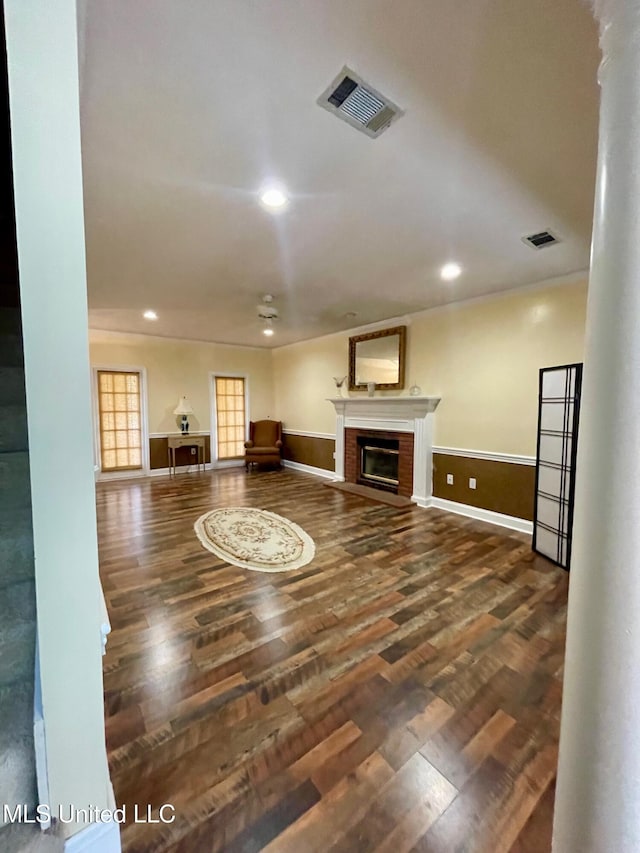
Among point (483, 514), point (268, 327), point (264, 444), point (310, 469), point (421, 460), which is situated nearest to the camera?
point (483, 514)

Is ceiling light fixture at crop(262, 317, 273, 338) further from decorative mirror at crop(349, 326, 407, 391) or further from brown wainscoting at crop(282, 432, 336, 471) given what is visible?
brown wainscoting at crop(282, 432, 336, 471)

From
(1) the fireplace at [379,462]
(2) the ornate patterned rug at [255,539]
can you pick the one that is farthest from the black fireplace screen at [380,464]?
(2) the ornate patterned rug at [255,539]

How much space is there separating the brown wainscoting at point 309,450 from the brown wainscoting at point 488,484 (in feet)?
Answer: 7.23

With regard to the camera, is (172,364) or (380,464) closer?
(380,464)

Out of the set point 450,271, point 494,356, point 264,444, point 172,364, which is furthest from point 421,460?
point 172,364

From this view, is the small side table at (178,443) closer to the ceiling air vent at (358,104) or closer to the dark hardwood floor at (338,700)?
the dark hardwood floor at (338,700)

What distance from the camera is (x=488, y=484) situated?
4043 mm

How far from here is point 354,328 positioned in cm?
564

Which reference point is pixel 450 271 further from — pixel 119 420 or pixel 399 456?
pixel 119 420

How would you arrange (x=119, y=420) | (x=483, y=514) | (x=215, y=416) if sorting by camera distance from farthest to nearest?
(x=215, y=416), (x=119, y=420), (x=483, y=514)

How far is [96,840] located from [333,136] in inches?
105

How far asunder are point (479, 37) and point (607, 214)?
109 centimetres

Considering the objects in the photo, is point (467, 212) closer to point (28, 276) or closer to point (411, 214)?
point (411, 214)

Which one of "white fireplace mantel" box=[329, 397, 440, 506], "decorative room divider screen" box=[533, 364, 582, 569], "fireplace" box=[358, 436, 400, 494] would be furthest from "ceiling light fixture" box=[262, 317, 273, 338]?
"decorative room divider screen" box=[533, 364, 582, 569]
